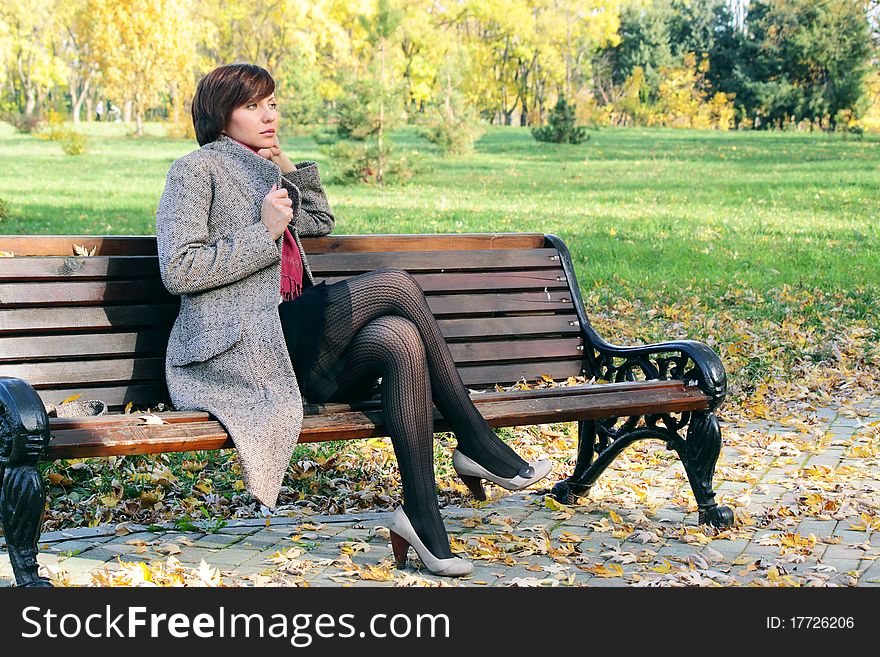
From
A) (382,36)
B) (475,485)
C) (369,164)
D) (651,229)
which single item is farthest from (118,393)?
(369,164)

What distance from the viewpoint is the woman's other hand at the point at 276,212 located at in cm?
370

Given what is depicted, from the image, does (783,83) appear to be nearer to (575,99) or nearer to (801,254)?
(575,99)

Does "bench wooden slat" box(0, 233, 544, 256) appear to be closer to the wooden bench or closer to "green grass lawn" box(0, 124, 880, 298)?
the wooden bench

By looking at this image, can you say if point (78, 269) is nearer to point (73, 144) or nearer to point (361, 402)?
point (361, 402)

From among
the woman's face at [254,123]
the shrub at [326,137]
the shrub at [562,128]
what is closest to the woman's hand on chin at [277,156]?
the woman's face at [254,123]

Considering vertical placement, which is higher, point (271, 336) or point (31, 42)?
point (31, 42)

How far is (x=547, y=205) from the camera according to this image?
1608 cm

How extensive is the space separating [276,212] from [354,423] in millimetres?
736

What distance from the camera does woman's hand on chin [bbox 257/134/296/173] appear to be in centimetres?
390

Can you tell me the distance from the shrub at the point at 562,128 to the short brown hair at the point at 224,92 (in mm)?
24669

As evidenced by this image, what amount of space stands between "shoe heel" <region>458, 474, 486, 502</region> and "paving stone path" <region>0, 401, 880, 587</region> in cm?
12

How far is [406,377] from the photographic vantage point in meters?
3.52

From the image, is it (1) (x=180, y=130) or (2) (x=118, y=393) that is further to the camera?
(1) (x=180, y=130)
